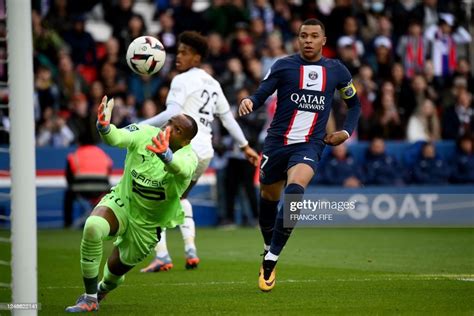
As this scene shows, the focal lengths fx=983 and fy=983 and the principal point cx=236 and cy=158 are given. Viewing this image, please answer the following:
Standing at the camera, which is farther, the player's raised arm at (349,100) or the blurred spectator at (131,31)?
the blurred spectator at (131,31)

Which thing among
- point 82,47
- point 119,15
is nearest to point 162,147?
point 82,47

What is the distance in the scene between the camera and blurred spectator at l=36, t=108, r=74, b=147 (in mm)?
19344

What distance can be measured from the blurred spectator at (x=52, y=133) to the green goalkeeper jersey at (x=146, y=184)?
10913 millimetres

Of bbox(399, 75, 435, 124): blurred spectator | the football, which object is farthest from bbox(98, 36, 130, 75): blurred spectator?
the football

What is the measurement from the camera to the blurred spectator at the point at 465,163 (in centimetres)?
1984

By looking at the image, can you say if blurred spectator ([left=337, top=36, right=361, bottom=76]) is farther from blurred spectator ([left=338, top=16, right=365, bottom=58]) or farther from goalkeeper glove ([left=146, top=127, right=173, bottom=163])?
goalkeeper glove ([left=146, top=127, right=173, bottom=163])

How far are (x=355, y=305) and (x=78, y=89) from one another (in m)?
12.8

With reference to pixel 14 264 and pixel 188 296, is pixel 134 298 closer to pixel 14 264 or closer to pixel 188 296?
pixel 188 296

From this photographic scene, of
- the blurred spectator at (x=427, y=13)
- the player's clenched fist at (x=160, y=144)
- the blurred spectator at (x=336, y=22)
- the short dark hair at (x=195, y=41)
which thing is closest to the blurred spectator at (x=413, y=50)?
the blurred spectator at (x=427, y=13)

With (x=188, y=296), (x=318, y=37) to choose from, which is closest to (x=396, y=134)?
(x=318, y=37)

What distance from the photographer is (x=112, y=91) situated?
19734 mm

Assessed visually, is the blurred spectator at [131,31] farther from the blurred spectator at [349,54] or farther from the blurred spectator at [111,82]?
the blurred spectator at [349,54]

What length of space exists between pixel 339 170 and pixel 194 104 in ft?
26.2

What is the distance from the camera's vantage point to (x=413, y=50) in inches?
877
